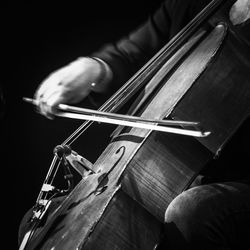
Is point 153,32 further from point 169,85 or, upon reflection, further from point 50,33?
point 50,33

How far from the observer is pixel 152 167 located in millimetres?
875

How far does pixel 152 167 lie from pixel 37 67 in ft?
3.37

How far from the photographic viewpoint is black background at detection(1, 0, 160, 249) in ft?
5.51

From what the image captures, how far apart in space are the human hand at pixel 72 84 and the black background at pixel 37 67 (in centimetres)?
56

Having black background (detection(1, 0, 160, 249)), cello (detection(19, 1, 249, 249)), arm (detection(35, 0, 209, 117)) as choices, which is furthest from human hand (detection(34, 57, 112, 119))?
black background (detection(1, 0, 160, 249))

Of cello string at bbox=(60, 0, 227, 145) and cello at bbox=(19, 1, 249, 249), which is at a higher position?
cello string at bbox=(60, 0, 227, 145)

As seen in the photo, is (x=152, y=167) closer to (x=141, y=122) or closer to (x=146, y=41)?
(x=141, y=122)

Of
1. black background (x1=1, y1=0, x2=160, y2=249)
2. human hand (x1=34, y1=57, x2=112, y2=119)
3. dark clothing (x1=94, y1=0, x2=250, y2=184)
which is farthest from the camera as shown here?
black background (x1=1, y1=0, x2=160, y2=249)

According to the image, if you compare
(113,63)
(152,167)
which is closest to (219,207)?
(152,167)

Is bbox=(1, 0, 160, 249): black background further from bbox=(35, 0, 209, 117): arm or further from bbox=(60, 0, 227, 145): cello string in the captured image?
bbox=(60, 0, 227, 145): cello string

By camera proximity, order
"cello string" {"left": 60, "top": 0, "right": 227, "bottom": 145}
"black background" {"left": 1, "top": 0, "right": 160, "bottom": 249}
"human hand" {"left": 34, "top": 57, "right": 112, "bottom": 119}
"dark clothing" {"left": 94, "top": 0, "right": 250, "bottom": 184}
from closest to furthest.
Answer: "human hand" {"left": 34, "top": 57, "right": 112, "bottom": 119}
"cello string" {"left": 60, "top": 0, "right": 227, "bottom": 145}
"dark clothing" {"left": 94, "top": 0, "right": 250, "bottom": 184}
"black background" {"left": 1, "top": 0, "right": 160, "bottom": 249}

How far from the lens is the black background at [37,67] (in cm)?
168

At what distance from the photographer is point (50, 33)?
1.71 metres

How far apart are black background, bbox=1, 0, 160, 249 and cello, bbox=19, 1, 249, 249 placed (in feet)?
2.53
